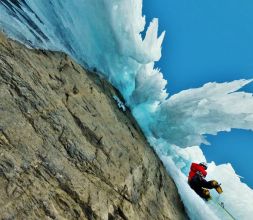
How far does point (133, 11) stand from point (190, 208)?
686 centimetres

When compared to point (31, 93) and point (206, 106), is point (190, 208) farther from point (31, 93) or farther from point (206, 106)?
point (31, 93)

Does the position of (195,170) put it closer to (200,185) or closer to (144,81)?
(200,185)

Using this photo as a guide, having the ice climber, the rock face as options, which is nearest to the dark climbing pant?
the ice climber

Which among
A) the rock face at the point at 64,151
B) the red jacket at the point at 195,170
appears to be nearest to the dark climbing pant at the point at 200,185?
the red jacket at the point at 195,170

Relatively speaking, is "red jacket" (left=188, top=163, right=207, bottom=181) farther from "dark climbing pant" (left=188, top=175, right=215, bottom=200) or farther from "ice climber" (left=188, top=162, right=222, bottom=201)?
"dark climbing pant" (left=188, top=175, right=215, bottom=200)

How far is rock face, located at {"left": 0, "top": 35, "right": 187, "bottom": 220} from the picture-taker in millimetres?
7055

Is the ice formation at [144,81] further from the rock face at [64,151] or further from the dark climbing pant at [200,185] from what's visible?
the rock face at [64,151]

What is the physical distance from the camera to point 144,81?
1528 cm

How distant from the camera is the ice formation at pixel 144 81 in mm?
12688

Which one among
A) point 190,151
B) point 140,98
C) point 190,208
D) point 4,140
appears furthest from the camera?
point 190,151

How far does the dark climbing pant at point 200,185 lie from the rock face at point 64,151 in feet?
9.01

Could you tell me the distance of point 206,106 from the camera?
14.1 metres

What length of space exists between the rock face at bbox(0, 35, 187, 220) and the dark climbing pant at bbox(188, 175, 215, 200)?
2747 mm

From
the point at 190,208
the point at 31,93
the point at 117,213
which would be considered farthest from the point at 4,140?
the point at 190,208
